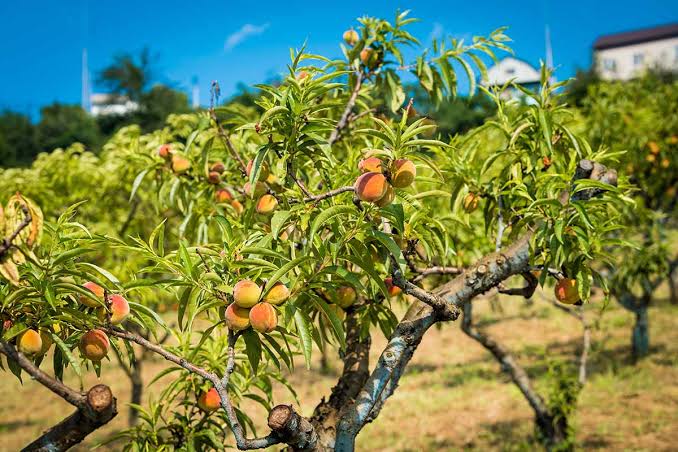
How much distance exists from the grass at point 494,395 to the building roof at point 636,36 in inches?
1599

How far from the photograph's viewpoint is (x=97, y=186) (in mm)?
5605

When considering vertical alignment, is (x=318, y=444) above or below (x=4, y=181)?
below

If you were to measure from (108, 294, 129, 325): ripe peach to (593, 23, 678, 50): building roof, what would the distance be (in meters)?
49.1

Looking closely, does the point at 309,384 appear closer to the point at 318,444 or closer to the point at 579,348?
the point at 579,348

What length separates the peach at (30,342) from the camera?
1.35 meters

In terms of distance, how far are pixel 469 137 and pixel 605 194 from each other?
0.56 m

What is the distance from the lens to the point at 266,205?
68.5 inches

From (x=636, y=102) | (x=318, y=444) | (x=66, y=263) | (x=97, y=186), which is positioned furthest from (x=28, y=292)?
(x=636, y=102)

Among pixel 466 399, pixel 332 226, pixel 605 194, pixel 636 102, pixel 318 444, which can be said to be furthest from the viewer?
pixel 636 102

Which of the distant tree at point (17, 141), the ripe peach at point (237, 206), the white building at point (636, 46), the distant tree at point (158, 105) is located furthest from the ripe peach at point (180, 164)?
the white building at point (636, 46)

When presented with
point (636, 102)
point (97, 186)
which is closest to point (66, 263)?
point (97, 186)

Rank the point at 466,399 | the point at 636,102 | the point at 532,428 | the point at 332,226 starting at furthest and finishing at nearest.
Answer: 1. the point at 636,102
2. the point at 466,399
3. the point at 532,428
4. the point at 332,226

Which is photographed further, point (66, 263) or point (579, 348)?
point (579, 348)

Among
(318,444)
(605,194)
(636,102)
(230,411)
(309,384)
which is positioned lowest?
(309,384)
